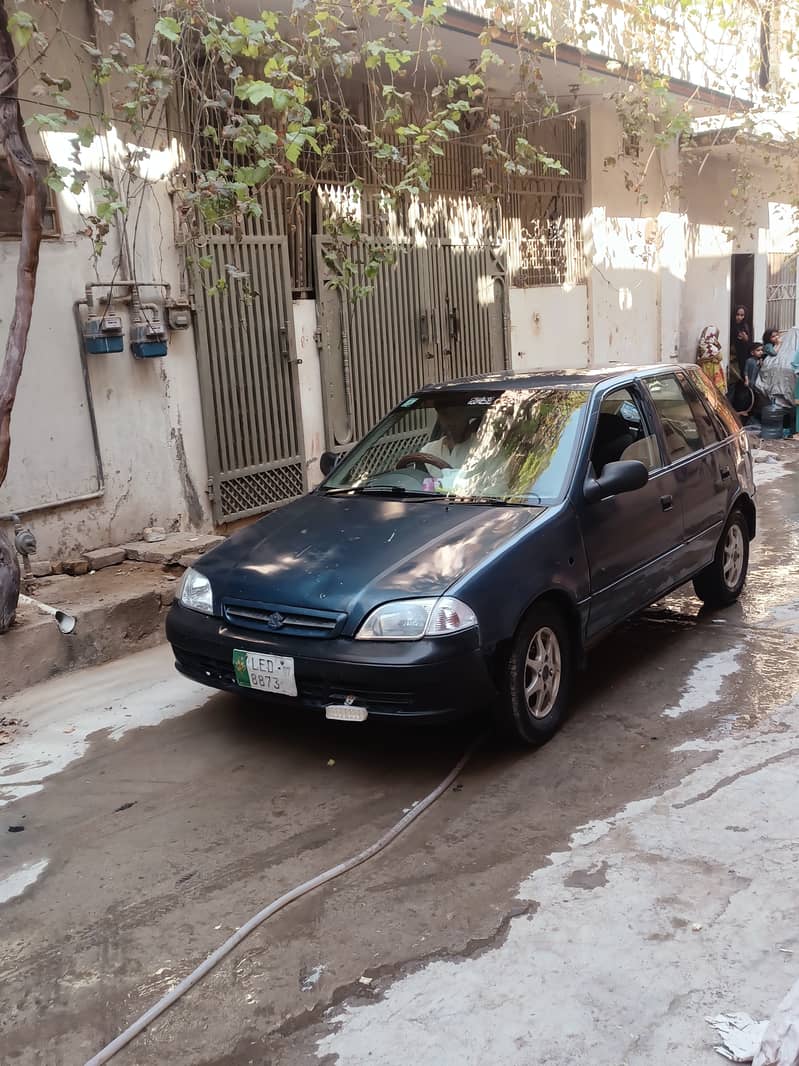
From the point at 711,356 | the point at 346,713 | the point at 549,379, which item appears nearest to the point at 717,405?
the point at 549,379

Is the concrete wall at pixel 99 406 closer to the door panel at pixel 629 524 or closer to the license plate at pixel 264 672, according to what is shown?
the license plate at pixel 264 672

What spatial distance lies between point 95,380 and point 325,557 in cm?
343

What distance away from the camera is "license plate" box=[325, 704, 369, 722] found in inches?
164

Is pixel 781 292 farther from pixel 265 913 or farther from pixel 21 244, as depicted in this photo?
pixel 265 913

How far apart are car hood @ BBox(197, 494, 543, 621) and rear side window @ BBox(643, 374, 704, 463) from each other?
1.56 metres

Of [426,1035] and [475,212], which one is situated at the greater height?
[475,212]

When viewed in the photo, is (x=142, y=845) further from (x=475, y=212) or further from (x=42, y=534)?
(x=475, y=212)

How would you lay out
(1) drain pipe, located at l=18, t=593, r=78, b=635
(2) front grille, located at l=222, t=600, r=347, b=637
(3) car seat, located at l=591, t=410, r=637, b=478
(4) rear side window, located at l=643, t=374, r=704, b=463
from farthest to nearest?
(4) rear side window, located at l=643, t=374, r=704, b=463 < (1) drain pipe, located at l=18, t=593, r=78, b=635 < (3) car seat, located at l=591, t=410, r=637, b=478 < (2) front grille, located at l=222, t=600, r=347, b=637

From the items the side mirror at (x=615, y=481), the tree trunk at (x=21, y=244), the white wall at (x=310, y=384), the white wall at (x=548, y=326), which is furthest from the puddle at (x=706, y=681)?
the white wall at (x=548, y=326)

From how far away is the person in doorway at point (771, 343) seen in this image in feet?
52.1

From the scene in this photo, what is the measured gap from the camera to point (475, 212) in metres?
11.3

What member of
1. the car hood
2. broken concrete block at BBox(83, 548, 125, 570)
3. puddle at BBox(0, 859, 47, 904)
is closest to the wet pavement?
puddle at BBox(0, 859, 47, 904)

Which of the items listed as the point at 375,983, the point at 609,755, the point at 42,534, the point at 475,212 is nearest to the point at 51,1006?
Result: the point at 375,983

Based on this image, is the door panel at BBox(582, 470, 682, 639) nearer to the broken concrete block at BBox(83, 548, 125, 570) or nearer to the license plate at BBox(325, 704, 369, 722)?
the license plate at BBox(325, 704, 369, 722)
